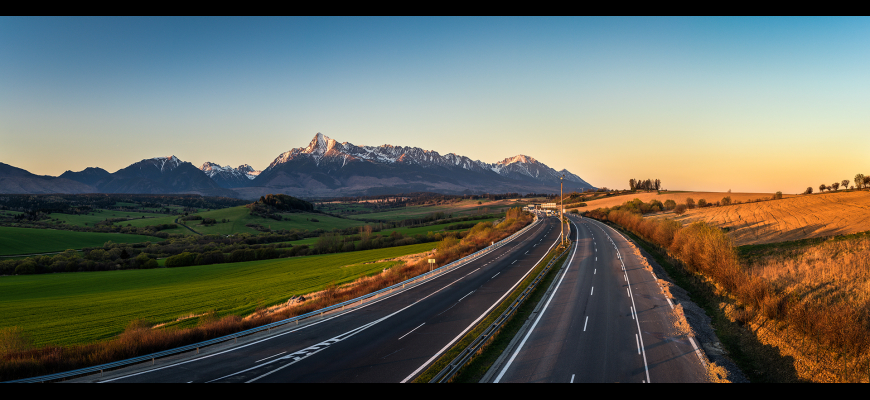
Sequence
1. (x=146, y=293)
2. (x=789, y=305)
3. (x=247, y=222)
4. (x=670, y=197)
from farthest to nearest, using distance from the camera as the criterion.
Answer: (x=670, y=197), (x=247, y=222), (x=146, y=293), (x=789, y=305)

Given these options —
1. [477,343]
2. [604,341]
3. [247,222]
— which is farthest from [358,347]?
[247,222]

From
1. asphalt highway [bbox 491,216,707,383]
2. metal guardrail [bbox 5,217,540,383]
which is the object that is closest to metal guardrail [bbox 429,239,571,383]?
asphalt highway [bbox 491,216,707,383]

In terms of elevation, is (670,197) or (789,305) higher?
(670,197)

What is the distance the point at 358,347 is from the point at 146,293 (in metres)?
42.6

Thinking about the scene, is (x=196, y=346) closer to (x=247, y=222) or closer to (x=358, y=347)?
(x=358, y=347)

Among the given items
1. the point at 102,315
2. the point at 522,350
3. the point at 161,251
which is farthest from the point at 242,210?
the point at 522,350

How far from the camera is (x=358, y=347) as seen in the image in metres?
19.3

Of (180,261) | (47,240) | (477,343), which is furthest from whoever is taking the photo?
(47,240)

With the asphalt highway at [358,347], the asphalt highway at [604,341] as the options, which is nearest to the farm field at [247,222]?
the asphalt highway at [358,347]

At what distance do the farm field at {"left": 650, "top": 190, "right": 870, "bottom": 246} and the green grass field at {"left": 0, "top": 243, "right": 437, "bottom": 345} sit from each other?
61.0 meters

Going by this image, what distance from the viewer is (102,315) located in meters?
36.0

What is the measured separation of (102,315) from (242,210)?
141 m

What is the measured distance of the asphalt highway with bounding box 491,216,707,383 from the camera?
15914 millimetres
